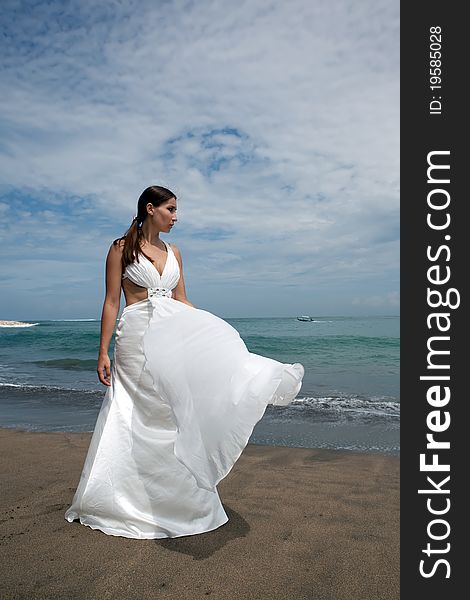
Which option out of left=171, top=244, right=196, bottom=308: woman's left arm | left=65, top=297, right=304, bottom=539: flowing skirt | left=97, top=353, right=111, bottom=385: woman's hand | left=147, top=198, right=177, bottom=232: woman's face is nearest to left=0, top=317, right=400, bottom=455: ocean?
left=171, top=244, right=196, bottom=308: woman's left arm

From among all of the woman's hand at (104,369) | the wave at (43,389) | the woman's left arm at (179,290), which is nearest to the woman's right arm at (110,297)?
the woman's hand at (104,369)

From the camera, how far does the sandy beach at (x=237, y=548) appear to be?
279cm

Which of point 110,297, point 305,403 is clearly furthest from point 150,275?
point 305,403

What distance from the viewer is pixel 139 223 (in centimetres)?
391

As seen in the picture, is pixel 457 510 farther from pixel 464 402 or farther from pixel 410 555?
pixel 464 402

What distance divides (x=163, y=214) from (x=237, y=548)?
2338 millimetres

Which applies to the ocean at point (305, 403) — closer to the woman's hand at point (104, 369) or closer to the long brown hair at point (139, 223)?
the woman's hand at point (104, 369)

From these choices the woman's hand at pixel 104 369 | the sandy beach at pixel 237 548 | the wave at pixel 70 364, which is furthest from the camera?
the wave at pixel 70 364

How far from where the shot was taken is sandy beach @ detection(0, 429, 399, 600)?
2789mm

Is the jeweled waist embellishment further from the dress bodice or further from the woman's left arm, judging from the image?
the woman's left arm

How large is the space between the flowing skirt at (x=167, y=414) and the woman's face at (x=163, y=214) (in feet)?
1.92

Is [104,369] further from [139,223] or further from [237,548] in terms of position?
[237,548]

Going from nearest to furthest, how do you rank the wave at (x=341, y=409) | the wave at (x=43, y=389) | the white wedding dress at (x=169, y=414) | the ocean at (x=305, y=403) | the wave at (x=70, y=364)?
1. the white wedding dress at (x=169, y=414)
2. the ocean at (x=305, y=403)
3. the wave at (x=341, y=409)
4. the wave at (x=43, y=389)
5. the wave at (x=70, y=364)

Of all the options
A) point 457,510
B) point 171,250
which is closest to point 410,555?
point 457,510
